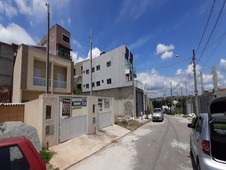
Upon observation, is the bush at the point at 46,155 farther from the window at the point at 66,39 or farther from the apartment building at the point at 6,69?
the window at the point at 66,39

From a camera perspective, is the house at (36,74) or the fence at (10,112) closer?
the fence at (10,112)

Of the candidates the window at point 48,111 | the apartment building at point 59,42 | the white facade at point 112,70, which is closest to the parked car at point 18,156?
the window at point 48,111

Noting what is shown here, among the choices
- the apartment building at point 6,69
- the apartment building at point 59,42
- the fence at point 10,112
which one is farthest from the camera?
→ the apartment building at point 59,42

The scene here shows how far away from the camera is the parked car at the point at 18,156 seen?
2586 mm

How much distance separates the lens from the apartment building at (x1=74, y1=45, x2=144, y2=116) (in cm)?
3016

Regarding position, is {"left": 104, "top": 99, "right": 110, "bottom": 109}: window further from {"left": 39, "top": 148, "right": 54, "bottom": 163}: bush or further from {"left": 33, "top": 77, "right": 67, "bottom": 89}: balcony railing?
{"left": 39, "top": 148, "right": 54, "bottom": 163}: bush

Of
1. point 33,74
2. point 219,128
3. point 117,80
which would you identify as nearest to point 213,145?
point 219,128

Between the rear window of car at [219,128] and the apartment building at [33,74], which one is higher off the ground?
the apartment building at [33,74]

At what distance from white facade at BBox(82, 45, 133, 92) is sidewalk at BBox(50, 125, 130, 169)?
1970 cm

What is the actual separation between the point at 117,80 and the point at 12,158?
33971 millimetres

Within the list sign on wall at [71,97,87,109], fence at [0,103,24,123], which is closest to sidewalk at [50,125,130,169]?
sign on wall at [71,97,87,109]

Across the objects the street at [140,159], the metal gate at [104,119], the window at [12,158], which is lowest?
the street at [140,159]

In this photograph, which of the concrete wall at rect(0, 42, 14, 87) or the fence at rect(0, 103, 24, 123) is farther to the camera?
the concrete wall at rect(0, 42, 14, 87)

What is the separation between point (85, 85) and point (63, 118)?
3359cm
